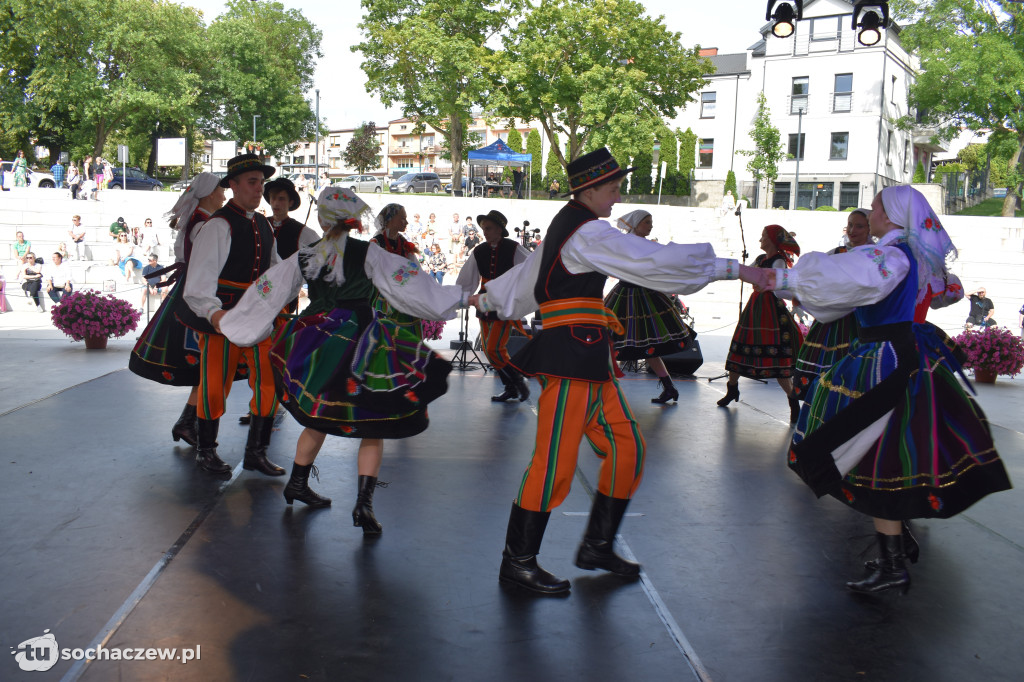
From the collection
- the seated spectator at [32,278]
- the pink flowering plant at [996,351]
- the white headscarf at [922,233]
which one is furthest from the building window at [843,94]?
the white headscarf at [922,233]

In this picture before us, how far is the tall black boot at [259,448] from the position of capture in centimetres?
489

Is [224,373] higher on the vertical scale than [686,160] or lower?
lower

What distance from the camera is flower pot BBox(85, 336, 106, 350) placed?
9873 mm

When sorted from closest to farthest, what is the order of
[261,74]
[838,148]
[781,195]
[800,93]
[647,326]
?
[647,326] < [838,148] < [800,93] < [781,195] < [261,74]

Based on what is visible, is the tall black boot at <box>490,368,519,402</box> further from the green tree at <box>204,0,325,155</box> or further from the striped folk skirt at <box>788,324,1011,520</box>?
the green tree at <box>204,0,325,155</box>

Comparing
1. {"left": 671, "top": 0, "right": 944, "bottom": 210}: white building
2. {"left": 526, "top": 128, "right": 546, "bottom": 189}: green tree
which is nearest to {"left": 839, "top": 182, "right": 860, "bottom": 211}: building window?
{"left": 671, "top": 0, "right": 944, "bottom": 210}: white building

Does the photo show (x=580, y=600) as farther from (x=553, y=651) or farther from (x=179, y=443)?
(x=179, y=443)

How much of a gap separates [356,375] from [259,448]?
4.95 feet

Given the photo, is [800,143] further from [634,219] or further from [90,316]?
[90,316]

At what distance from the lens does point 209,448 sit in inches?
194

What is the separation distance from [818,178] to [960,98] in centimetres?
850

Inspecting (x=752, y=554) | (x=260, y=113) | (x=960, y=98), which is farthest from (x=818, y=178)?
(x=752, y=554)

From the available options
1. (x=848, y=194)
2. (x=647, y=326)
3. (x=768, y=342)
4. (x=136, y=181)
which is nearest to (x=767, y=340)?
(x=768, y=342)

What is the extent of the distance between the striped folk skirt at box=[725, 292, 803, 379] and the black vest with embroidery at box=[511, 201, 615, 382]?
3891 mm
